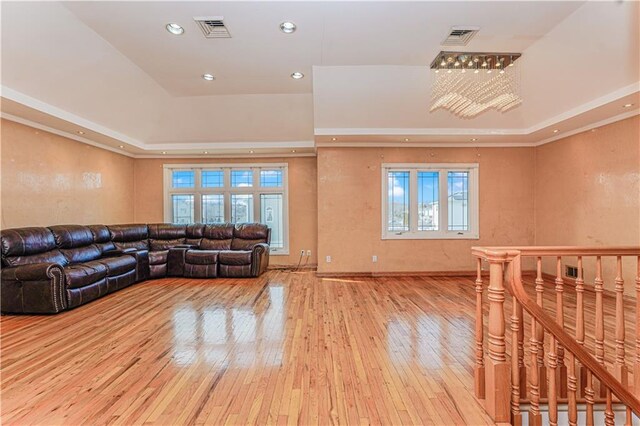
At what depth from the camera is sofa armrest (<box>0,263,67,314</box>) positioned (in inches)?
147

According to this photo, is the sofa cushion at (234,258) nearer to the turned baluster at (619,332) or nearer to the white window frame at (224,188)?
the white window frame at (224,188)

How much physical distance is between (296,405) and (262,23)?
3602mm

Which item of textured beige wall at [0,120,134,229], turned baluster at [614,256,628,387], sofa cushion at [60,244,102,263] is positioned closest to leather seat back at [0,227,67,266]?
sofa cushion at [60,244,102,263]

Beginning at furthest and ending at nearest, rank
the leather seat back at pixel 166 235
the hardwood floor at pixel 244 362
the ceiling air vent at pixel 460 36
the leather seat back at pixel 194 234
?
the leather seat back at pixel 194 234
the leather seat back at pixel 166 235
the ceiling air vent at pixel 460 36
the hardwood floor at pixel 244 362

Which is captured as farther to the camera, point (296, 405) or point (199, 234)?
point (199, 234)

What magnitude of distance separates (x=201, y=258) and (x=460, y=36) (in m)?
5.47

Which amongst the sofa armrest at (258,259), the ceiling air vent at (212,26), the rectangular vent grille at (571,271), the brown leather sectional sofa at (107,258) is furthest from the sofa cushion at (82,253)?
the rectangular vent grille at (571,271)

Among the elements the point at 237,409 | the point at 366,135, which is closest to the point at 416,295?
the point at 366,135

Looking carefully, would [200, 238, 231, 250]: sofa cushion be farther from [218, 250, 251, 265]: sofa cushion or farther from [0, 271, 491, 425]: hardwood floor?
[0, 271, 491, 425]: hardwood floor

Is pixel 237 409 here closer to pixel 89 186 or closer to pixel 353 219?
pixel 353 219

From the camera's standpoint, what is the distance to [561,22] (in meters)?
3.29

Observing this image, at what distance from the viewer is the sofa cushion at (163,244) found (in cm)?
630

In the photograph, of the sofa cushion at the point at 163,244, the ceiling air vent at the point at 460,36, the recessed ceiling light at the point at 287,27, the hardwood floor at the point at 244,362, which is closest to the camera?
the hardwood floor at the point at 244,362

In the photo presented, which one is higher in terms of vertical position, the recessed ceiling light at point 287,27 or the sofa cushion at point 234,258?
the recessed ceiling light at point 287,27
